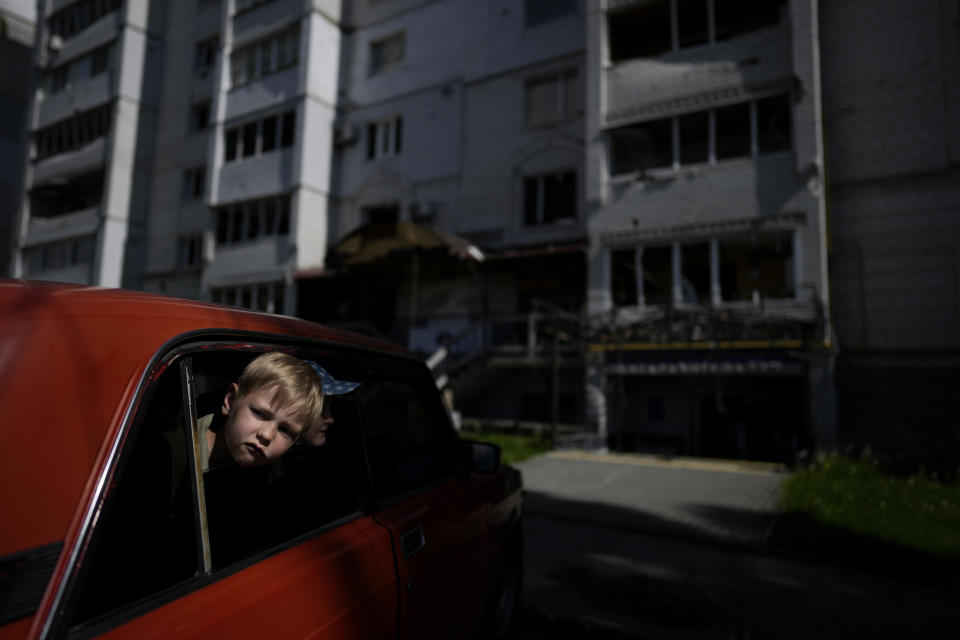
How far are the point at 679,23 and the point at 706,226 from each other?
6.08 metres

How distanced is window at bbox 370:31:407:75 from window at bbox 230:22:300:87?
2.70 metres

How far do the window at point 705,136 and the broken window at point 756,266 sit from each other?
2113 millimetres

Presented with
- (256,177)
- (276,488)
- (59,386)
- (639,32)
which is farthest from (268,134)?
(59,386)

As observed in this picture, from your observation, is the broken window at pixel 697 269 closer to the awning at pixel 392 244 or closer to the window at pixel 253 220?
the awning at pixel 392 244

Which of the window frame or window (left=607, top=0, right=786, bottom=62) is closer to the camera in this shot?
the window frame

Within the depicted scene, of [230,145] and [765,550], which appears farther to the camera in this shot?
[230,145]

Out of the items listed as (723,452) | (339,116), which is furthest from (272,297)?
(723,452)

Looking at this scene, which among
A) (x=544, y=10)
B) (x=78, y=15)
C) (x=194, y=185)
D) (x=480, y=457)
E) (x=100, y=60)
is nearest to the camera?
(x=480, y=457)

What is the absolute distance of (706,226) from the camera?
1348 centimetres

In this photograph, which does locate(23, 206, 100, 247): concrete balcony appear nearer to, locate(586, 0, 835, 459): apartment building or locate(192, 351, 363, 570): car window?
locate(586, 0, 835, 459): apartment building

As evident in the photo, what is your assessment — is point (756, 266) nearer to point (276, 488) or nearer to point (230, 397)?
point (276, 488)

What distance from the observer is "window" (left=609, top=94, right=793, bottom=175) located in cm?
1353

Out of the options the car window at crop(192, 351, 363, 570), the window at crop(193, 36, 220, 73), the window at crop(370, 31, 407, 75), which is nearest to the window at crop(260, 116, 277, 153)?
the window at crop(370, 31, 407, 75)

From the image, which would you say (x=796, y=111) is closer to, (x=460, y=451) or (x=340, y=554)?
(x=460, y=451)
